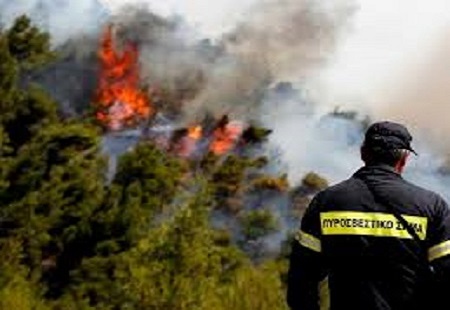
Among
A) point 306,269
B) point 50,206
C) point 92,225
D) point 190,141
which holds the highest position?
point 190,141

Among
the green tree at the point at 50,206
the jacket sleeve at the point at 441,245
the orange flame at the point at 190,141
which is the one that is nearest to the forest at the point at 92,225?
the green tree at the point at 50,206

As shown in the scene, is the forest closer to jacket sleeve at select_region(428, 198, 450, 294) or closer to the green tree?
the green tree

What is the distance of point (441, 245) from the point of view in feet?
15.7

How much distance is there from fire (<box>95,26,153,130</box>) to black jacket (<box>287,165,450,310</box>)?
68863 mm

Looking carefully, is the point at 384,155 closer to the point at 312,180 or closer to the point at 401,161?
the point at 401,161

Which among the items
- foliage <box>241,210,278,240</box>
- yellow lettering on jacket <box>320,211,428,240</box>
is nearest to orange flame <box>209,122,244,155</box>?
foliage <box>241,210,278,240</box>

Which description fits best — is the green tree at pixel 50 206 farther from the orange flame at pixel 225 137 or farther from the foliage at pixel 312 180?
the orange flame at pixel 225 137

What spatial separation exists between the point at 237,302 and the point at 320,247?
2308 centimetres

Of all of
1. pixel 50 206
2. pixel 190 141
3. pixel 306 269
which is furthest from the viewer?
A: pixel 190 141

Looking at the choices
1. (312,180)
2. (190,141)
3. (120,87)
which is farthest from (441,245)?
(120,87)

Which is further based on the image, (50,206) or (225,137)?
(225,137)

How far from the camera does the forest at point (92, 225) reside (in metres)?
25.5

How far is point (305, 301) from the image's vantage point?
4.88 m

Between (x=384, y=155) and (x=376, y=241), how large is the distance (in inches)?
14.9
